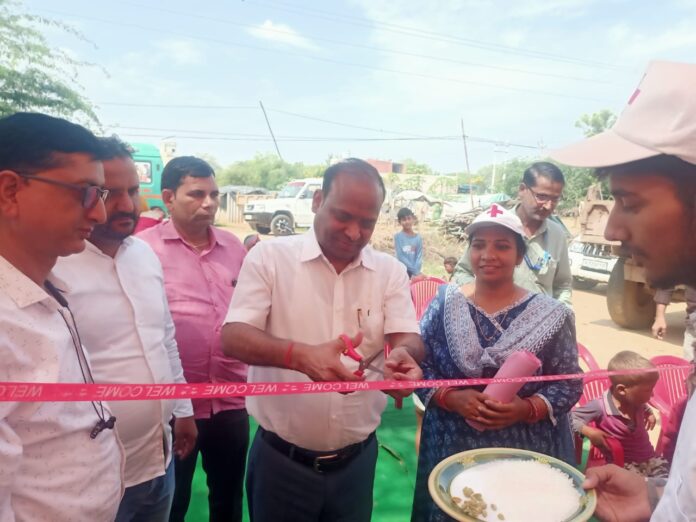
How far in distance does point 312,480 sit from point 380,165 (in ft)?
196

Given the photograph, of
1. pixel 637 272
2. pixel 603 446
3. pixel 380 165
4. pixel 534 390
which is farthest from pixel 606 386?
pixel 380 165

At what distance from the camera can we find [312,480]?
1.94m

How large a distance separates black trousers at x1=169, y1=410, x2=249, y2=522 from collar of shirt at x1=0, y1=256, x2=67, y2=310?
1.67m

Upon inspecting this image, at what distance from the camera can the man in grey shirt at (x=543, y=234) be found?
3.40 meters

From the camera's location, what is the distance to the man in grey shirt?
11.2ft

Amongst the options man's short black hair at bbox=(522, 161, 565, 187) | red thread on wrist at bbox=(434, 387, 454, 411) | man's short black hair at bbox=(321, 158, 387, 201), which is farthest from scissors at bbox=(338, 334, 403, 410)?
man's short black hair at bbox=(522, 161, 565, 187)

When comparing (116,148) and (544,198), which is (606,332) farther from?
(116,148)

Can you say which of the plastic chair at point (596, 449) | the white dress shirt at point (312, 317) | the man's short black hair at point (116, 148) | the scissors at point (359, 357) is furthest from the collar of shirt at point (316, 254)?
the plastic chair at point (596, 449)

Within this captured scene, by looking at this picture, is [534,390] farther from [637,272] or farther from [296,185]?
[296,185]

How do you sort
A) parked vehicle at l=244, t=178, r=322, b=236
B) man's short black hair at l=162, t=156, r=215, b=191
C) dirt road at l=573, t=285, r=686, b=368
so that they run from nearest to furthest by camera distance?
man's short black hair at l=162, t=156, r=215, b=191
dirt road at l=573, t=285, r=686, b=368
parked vehicle at l=244, t=178, r=322, b=236

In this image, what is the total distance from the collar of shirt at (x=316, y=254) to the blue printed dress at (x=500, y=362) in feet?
1.76

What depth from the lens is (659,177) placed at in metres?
1.18

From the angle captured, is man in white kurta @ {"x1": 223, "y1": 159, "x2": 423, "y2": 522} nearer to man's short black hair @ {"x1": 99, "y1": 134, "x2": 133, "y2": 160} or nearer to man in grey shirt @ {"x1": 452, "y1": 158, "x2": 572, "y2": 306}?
man's short black hair @ {"x1": 99, "y1": 134, "x2": 133, "y2": 160}

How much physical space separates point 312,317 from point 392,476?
93.2 inches
